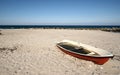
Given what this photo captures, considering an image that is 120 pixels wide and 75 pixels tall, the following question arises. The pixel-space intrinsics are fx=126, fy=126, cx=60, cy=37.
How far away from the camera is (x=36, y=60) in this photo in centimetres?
825

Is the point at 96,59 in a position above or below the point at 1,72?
above

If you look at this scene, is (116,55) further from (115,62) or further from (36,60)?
(36,60)

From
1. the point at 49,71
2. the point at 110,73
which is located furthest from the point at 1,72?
the point at 110,73

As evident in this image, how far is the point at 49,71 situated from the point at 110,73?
3.26 metres

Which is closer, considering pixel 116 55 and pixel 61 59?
pixel 61 59

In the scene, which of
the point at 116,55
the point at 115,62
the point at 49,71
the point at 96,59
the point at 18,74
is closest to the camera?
the point at 18,74

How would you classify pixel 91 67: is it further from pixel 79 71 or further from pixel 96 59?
pixel 79 71

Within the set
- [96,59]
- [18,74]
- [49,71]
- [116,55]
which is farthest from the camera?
[116,55]

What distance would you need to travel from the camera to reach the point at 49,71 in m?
6.60

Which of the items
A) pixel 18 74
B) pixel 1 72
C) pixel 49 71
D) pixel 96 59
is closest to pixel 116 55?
pixel 96 59

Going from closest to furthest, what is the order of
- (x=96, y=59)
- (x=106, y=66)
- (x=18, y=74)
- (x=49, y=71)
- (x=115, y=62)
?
(x=18, y=74), (x=49, y=71), (x=96, y=59), (x=106, y=66), (x=115, y=62)

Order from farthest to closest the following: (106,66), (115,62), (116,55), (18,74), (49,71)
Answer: (116,55)
(115,62)
(106,66)
(49,71)
(18,74)

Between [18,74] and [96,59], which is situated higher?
[96,59]

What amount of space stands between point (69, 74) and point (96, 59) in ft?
6.52
